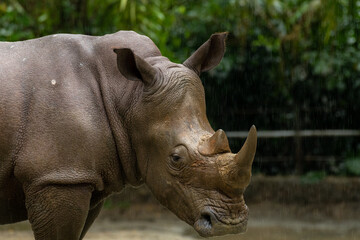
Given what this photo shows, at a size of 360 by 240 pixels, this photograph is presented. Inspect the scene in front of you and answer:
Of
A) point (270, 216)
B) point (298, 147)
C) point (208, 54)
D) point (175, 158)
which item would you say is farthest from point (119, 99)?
point (298, 147)

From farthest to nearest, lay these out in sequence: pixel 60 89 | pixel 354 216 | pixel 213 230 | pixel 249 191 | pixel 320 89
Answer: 1. pixel 320 89
2. pixel 249 191
3. pixel 354 216
4. pixel 60 89
5. pixel 213 230

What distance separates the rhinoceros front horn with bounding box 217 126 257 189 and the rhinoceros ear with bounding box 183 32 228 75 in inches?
34.0

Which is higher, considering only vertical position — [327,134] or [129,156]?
[129,156]

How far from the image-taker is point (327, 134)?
10766 millimetres

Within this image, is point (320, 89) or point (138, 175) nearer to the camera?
point (138, 175)

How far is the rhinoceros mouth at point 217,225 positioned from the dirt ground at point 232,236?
3.88m

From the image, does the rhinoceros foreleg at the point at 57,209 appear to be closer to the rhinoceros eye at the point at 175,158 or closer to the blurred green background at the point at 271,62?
the rhinoceros eye at the point at 175,158

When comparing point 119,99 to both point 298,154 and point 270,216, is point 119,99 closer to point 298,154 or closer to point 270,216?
point 270,216

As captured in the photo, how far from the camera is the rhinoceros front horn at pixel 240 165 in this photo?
12.1ft

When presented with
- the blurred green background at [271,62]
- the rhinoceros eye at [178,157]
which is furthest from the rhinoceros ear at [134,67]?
the blurred green background at [271,62]

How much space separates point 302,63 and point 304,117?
94 cm

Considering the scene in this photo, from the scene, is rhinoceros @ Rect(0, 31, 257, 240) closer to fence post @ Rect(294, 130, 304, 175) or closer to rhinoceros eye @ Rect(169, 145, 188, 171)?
rhinoceros eye @ Rect(169, 145, 188, 171)

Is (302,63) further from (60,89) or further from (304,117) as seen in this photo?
(60,89)

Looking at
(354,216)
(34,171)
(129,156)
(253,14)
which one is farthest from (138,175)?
(253,14)
